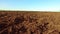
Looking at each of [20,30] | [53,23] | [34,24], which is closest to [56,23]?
[53,23]

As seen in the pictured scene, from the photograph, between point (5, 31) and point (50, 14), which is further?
point (50, 14)

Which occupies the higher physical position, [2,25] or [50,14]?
[50,14]

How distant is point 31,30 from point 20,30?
30 centimetres

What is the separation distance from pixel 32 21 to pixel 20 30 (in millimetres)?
453

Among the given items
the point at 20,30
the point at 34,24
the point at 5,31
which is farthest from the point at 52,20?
the point at 5,31

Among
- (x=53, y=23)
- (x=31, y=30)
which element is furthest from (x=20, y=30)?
(x=53, y=23)

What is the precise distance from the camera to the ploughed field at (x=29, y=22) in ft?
15.4

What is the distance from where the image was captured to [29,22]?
4875 mm

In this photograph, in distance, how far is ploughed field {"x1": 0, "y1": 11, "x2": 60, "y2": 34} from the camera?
470 cm

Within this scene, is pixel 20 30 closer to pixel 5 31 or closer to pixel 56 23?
pixel 5 31

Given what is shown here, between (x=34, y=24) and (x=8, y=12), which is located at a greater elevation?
(x=8, y=12)

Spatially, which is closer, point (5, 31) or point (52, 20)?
point (5, 31)

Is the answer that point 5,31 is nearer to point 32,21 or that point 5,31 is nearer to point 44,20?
point 32,21

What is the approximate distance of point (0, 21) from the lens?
15.8 ft
